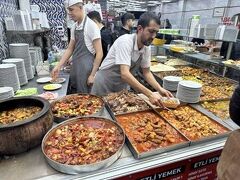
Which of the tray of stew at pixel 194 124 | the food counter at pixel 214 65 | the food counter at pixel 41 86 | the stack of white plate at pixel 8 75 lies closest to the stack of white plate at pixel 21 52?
the food counter at pixel 41 86

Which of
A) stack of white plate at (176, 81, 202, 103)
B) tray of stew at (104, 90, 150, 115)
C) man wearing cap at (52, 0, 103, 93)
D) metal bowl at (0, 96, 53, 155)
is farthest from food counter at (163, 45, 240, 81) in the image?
metal bowl at (0, 96, 53, 155)

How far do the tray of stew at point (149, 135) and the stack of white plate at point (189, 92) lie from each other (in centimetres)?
41

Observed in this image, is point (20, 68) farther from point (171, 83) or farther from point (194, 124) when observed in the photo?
point (194, 124)

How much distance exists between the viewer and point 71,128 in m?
1.35

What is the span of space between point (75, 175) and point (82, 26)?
6.68 ft

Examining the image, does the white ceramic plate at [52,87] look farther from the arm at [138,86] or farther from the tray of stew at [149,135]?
the tray of stew at [149,135]

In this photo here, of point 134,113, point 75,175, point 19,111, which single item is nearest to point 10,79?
point 19,111

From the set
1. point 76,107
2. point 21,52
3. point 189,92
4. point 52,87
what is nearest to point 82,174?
point 76,107

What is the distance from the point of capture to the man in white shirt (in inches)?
71.6

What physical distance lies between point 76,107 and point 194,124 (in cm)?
99

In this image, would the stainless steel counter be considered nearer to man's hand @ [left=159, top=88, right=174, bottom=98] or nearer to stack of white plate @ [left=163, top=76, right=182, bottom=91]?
man's hand @ [left=159, top=88, right=174, bottom=98]

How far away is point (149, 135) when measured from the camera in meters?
1.38

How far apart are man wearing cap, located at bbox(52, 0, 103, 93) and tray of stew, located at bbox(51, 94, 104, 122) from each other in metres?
0.84

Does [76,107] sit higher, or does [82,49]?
[82,49]
